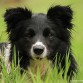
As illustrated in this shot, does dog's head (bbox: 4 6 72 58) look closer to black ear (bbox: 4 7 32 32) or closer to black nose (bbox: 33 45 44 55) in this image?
black ear (bbox: 4 7 32 32)

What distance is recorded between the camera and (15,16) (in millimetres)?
8977

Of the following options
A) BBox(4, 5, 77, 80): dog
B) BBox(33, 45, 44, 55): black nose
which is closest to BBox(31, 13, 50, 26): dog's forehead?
BBox(4, 5, 77, 80): dog

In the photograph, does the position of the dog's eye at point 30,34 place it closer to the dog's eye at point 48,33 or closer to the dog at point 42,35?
the dog at point 42,35

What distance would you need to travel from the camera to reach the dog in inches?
345

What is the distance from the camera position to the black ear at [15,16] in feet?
29.5

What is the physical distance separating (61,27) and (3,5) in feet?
40.8

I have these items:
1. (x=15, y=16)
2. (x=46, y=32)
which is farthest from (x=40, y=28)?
(x=15, y=16)

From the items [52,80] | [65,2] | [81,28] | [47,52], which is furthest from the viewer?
[65,2]

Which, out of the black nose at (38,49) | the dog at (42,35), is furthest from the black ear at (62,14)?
the black nose at (38,49)

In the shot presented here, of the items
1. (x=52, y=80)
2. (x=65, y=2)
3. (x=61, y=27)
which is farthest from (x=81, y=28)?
(x=52, y=80)

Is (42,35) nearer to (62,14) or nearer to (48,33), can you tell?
(48,33)

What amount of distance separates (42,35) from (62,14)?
0.46m

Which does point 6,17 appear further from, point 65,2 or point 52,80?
point 65,2

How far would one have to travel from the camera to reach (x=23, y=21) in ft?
29.9
